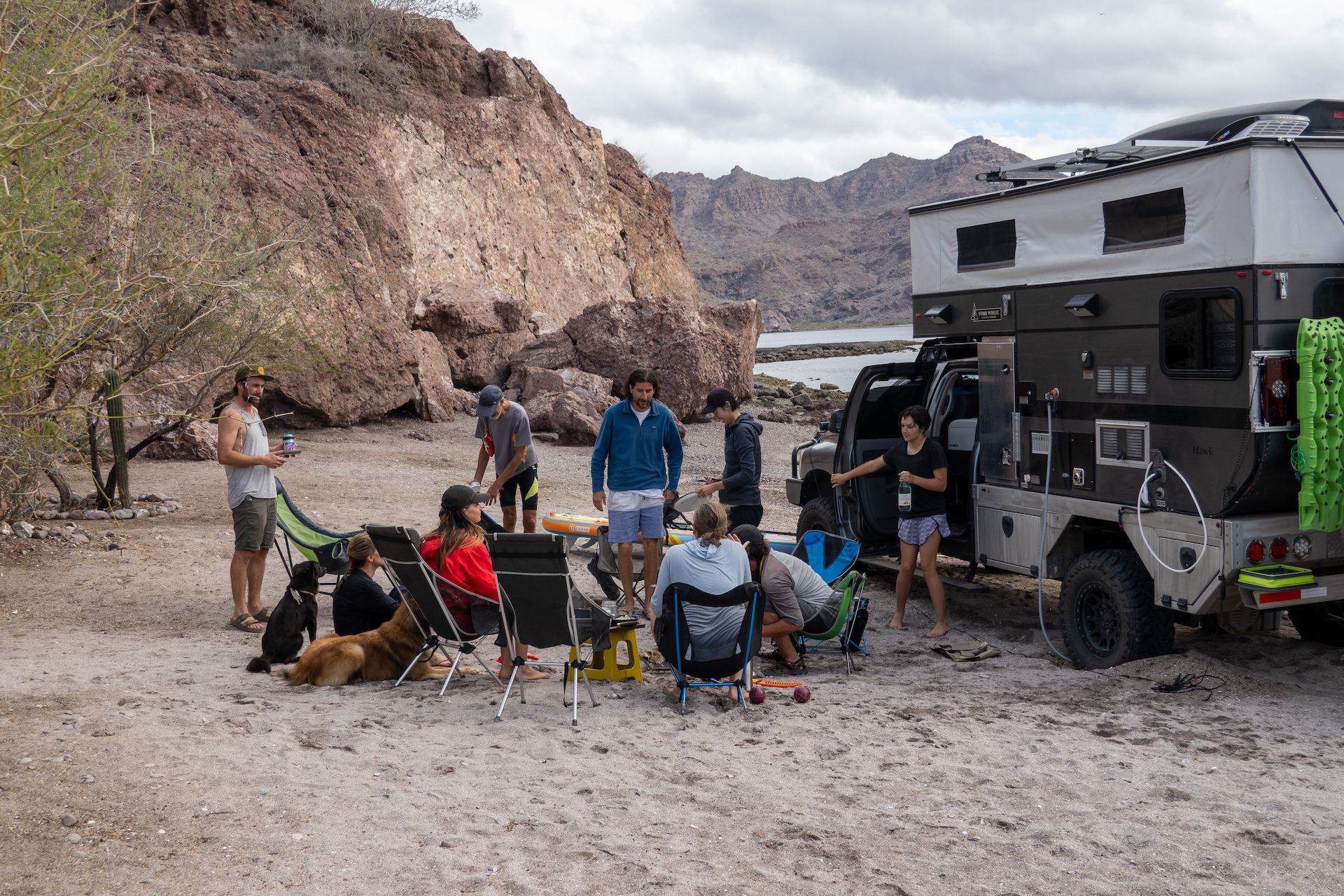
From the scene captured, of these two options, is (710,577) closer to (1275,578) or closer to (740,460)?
(740,460)

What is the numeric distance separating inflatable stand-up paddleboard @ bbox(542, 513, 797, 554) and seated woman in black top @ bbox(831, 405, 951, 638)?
1548 millimetres

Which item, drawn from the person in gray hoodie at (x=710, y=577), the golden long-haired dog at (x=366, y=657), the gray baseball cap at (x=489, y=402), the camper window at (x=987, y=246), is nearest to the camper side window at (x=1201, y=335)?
the camper window at (x=987, y=246)

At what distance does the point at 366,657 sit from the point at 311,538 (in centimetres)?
223

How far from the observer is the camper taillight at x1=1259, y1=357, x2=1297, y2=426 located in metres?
6.04

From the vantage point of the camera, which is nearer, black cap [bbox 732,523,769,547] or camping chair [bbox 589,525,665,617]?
black cap [bbox 732,523,769,547]

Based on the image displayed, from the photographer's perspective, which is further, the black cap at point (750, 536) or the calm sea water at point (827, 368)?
the calm sea water at point (827, 368)

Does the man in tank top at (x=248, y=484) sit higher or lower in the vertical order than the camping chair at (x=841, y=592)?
higher

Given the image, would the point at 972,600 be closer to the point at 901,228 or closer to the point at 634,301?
the point at 634,301

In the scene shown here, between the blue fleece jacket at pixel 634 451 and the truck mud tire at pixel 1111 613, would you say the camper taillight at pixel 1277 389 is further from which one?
the blue fleece jacket at pixel 634 451

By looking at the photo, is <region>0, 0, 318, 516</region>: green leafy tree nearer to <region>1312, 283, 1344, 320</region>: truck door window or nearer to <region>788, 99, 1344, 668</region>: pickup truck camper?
<region>788, 99, 1344, 668</region>: pickup truck camper

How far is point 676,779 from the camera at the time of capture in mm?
5133

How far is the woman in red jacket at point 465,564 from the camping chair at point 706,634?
2.81ft

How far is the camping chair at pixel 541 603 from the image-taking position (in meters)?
5.91

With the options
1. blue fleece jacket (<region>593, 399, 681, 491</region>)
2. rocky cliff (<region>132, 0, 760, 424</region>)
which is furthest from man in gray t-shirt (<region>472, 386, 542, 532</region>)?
rocky cliff (<region>132, 0, 760, 424</region>)
